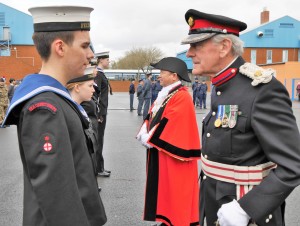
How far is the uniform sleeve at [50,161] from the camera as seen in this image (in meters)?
1.57

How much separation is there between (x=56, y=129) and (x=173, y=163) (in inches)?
99.6

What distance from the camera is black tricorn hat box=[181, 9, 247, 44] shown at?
2197 mm

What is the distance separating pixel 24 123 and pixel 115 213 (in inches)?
125

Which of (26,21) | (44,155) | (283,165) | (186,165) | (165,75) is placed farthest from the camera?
(26,21)

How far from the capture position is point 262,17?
157 feet

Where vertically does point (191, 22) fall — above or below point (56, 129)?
above

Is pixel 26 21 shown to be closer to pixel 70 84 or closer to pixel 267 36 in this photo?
pixel 267 36

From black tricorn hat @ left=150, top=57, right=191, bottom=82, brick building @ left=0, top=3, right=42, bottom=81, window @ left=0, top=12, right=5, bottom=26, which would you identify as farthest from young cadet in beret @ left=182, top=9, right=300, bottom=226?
window @ left=0, top=12, right=5, bottom=26

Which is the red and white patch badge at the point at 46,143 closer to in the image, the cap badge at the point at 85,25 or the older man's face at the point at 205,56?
the cap badge at the point at 85,25

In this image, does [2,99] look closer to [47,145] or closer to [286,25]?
[47,145]

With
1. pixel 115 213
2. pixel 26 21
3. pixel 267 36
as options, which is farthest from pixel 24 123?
pixel 267 36

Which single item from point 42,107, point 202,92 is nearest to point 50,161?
point 42,107

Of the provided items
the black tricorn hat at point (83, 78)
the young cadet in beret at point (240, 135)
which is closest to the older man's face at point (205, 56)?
the young cadet in beret at point (240, 135)

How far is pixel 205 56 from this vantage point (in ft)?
7.34
